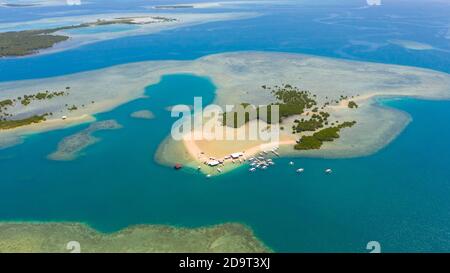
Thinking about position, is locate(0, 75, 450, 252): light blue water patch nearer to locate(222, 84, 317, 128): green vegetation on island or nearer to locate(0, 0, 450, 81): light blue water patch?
locate(222, 84, 317, 128): green vegetation on island

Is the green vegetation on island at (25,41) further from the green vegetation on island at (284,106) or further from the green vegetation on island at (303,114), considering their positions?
the green vegetation on island at (303,114)

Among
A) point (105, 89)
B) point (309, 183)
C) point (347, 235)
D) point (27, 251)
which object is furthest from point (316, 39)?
point (27, 251)

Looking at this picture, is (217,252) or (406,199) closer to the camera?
(217,252)

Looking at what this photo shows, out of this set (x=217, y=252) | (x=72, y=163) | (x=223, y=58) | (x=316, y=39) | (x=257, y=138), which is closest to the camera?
(x=217, y=252)

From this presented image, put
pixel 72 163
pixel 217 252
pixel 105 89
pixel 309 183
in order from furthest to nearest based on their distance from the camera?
pixel 105 89 → pixel 72 163 → pixel 309 183 → pixel 217 252

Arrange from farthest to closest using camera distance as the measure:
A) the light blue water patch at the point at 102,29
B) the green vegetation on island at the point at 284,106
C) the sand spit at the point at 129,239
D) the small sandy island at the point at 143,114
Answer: the light blue water patch at the point at 102,29 < the small sandy island at the point at 143,114 < the green vegetation on island at the point at 284,106 < the sand spit at the point at 129,239

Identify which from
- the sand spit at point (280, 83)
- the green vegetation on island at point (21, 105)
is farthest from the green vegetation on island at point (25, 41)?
the green vegetation on island at point (21, 105)

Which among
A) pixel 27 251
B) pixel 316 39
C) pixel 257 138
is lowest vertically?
pixel 27 251

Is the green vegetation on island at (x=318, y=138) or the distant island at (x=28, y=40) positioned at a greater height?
the distant island at (x=28, y=40)
